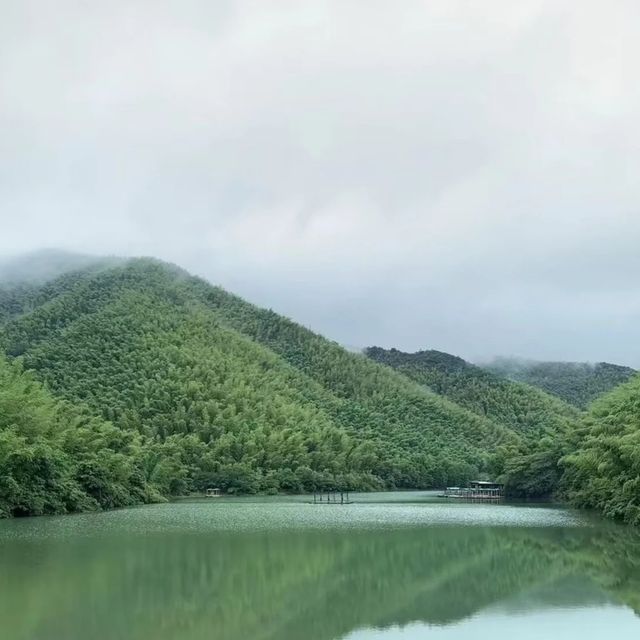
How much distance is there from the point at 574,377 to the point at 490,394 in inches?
1686

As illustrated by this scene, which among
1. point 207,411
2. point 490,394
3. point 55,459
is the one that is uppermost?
point 490,394

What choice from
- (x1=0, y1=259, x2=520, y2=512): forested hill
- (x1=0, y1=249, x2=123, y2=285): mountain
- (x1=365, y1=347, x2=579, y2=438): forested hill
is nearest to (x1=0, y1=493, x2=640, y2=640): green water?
(x1=0, y1=259, x2=520, y2=512): forested hill

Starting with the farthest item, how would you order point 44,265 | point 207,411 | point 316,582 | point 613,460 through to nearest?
point 44,265 < point 207,411 < point 613,460 < point 316,582

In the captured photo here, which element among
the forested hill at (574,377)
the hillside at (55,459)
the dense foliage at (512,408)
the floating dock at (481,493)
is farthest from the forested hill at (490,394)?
the hillside at (55,459)

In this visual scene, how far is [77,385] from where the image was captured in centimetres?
5900

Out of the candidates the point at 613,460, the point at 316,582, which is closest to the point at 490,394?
the point at 613,460

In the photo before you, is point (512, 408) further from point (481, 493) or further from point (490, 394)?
point (481, 493)

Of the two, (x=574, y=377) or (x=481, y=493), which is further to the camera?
(x=574, y=377)

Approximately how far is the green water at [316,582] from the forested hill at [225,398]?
1742cm

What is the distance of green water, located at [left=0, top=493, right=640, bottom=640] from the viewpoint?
1231 cm

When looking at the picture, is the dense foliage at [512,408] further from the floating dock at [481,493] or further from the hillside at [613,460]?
the hillside at [613,460]

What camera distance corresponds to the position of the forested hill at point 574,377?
408ft

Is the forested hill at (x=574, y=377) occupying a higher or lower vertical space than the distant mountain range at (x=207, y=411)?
higher

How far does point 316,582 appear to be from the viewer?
54.2ft
